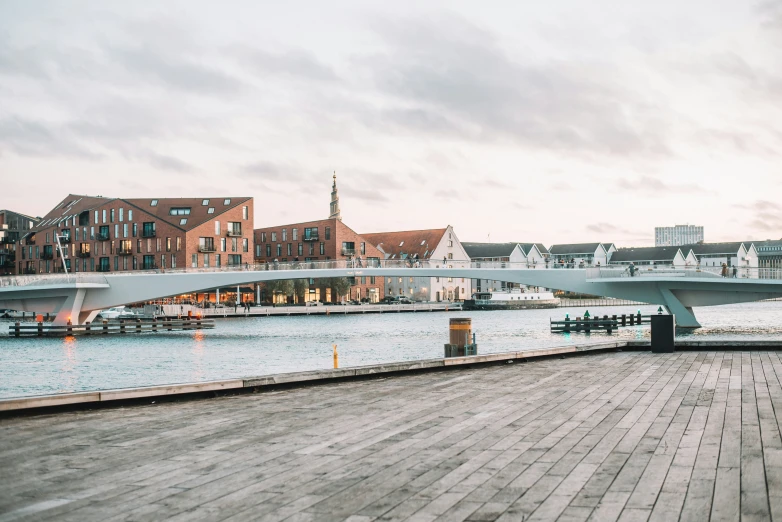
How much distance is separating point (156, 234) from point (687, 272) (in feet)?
245

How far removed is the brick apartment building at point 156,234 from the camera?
111812 millimetres

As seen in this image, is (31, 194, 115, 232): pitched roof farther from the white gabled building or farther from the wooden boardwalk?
the wooden boardwalk

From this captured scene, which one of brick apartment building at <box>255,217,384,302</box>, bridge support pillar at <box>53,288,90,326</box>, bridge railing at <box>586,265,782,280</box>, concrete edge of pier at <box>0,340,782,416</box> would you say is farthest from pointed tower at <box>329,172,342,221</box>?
concrete edge of pier at <box>0,340,782,416</box>

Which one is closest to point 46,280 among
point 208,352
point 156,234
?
point 208,352

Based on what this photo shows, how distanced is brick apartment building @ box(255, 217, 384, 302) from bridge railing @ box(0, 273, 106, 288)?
58.5 meters

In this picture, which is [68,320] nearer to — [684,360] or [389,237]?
[684,360]

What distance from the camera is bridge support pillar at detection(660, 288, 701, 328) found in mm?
68562

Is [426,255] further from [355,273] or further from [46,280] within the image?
[46,280]

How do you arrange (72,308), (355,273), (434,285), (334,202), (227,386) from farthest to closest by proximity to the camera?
(334,202), (434,285), (355,273), (72,308), (227,386)

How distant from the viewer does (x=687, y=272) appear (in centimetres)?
6488

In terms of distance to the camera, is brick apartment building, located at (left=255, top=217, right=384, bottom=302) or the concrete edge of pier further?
brick apartment building, located at (left=255, top=217, right=384, bottom=302)

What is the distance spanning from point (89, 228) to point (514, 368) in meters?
115

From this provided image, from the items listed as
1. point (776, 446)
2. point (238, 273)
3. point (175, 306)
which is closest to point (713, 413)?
point (776, 446)

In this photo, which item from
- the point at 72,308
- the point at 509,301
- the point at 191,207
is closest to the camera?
the point at 72,308
